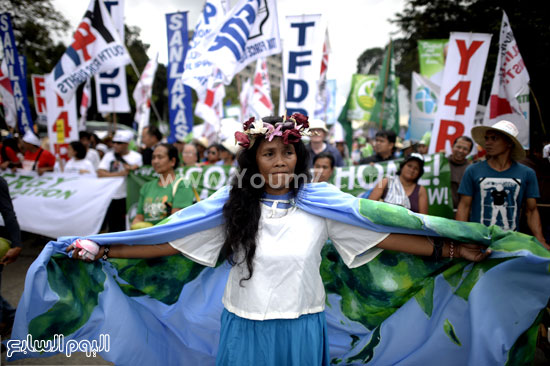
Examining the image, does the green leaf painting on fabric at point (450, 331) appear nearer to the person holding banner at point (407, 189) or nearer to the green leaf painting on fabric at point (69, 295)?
the person holding banner at point (407, 189)

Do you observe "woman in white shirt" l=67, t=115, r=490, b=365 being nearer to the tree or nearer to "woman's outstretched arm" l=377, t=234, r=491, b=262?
"woman's outstretched arm" l=377, t=234, r=491, b=262

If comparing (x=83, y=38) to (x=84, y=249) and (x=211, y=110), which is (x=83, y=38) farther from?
(x=84, y=249)

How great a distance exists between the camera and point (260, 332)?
1807mm

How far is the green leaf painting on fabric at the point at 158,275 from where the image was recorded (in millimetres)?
2393

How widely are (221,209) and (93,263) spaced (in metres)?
1.00

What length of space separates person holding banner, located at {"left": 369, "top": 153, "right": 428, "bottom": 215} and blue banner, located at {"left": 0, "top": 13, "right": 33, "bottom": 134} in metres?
8.17

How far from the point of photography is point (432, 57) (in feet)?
31.5

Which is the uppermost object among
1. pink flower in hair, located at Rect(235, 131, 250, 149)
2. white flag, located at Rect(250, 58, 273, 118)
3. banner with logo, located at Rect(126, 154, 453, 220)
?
white flag, located at Rect(250, 58, 273, 118)

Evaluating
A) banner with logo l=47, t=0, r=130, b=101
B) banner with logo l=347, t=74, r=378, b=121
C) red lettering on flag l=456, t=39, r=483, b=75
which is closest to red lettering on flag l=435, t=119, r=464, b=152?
red lettering on flag l=456, t=39, r=483, b=75

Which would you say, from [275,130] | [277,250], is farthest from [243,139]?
[277,250]

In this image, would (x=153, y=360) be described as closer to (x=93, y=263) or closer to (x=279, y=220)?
(x=93, y=263)

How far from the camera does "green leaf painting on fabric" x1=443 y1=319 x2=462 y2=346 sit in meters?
2.21

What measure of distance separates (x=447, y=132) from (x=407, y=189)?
204 cm

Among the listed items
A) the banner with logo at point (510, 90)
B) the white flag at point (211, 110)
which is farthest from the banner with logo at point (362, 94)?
the banner with logo at point (510, 90)
